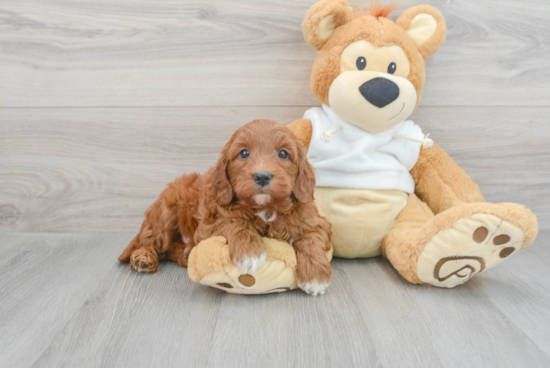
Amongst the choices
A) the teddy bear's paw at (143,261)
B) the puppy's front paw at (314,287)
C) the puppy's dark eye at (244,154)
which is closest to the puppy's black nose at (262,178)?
→ the puppy's dark eye at (244,154)

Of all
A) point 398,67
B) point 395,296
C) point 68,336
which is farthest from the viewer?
point 398,67

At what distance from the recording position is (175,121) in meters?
1.68

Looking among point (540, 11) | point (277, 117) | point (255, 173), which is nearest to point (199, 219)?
point (255, 173)

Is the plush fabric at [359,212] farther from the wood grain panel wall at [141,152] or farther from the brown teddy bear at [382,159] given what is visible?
the wood grain panel wall at [141,152]

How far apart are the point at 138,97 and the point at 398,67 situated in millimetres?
1078

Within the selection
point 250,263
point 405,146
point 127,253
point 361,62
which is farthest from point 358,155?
point 127,253

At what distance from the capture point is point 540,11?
5.24 feet

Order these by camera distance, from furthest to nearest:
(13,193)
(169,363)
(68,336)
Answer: (13,193)
(68,336)
(169,363)

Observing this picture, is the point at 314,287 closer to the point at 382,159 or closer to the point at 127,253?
the point at 382,159

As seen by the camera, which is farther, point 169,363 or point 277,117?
point 277,117

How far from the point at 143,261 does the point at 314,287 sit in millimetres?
640

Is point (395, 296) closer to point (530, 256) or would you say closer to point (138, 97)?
point (530, 256)

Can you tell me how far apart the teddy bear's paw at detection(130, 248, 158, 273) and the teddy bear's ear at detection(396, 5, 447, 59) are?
126cm

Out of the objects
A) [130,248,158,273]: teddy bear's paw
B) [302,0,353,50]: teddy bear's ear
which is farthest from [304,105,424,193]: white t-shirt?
[130,248,158,273]: teddy bear's paw
